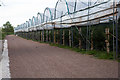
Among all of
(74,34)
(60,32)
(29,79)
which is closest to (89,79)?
(29,79)

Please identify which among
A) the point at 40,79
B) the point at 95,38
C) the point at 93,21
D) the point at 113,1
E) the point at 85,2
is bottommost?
the point at 40,79

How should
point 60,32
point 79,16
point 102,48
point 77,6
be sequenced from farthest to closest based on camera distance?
point 60,32 → point 77,6 → point 79,16 → point 102,48

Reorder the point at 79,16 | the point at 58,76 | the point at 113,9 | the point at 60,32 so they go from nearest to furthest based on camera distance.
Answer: the point at 58,76 → the point at 113,9 → the point at 79,16 → the point at 60,32

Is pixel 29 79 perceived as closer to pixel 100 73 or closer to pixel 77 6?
pixel 100 73

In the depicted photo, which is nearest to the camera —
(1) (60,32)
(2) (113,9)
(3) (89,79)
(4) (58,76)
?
(3) (89,79)

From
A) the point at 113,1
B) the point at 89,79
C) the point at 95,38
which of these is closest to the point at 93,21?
the point at 95,38

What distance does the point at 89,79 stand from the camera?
4.96 metres

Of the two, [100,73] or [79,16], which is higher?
[79,16]

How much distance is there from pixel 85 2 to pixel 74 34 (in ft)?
A: 9.33

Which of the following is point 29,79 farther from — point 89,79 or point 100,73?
point 100,73

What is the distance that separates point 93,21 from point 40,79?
739cm

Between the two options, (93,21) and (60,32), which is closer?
(93,21)

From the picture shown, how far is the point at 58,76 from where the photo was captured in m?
5.37

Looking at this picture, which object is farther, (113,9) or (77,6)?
(77,6)
